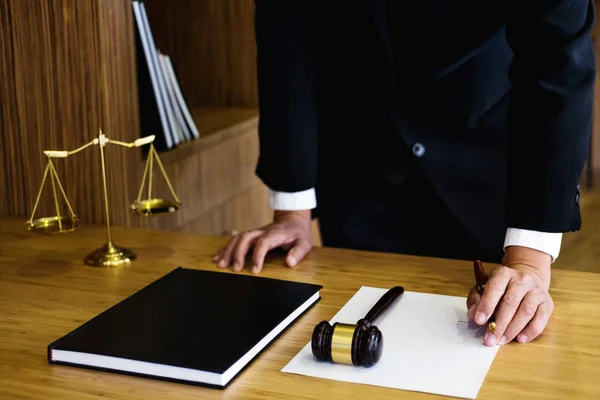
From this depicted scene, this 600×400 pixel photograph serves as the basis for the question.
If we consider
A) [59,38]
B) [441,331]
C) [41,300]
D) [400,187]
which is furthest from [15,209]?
[441,331]

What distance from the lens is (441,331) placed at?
1021 mm

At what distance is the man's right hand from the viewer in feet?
4.21

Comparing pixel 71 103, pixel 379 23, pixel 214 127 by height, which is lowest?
pixel 214 127

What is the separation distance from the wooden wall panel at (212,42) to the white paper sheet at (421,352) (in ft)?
3.86

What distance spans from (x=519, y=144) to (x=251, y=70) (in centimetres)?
108

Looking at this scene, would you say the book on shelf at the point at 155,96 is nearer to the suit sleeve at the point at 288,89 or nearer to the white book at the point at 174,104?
the white book at the point at 174,104

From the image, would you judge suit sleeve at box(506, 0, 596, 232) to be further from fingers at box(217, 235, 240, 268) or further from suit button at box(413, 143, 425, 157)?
fingers at box(217, 235, 240, 268)

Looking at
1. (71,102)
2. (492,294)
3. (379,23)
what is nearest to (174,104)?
(71,102)

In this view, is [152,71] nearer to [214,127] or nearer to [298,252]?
[214,127]

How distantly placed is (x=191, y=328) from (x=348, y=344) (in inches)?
7.8

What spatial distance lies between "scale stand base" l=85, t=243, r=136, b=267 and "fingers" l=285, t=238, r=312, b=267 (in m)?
0.25

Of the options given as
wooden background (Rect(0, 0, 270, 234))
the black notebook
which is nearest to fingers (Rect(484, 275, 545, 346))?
the black notebook

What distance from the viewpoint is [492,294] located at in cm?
103

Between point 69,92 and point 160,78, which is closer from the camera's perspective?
point 69,92
